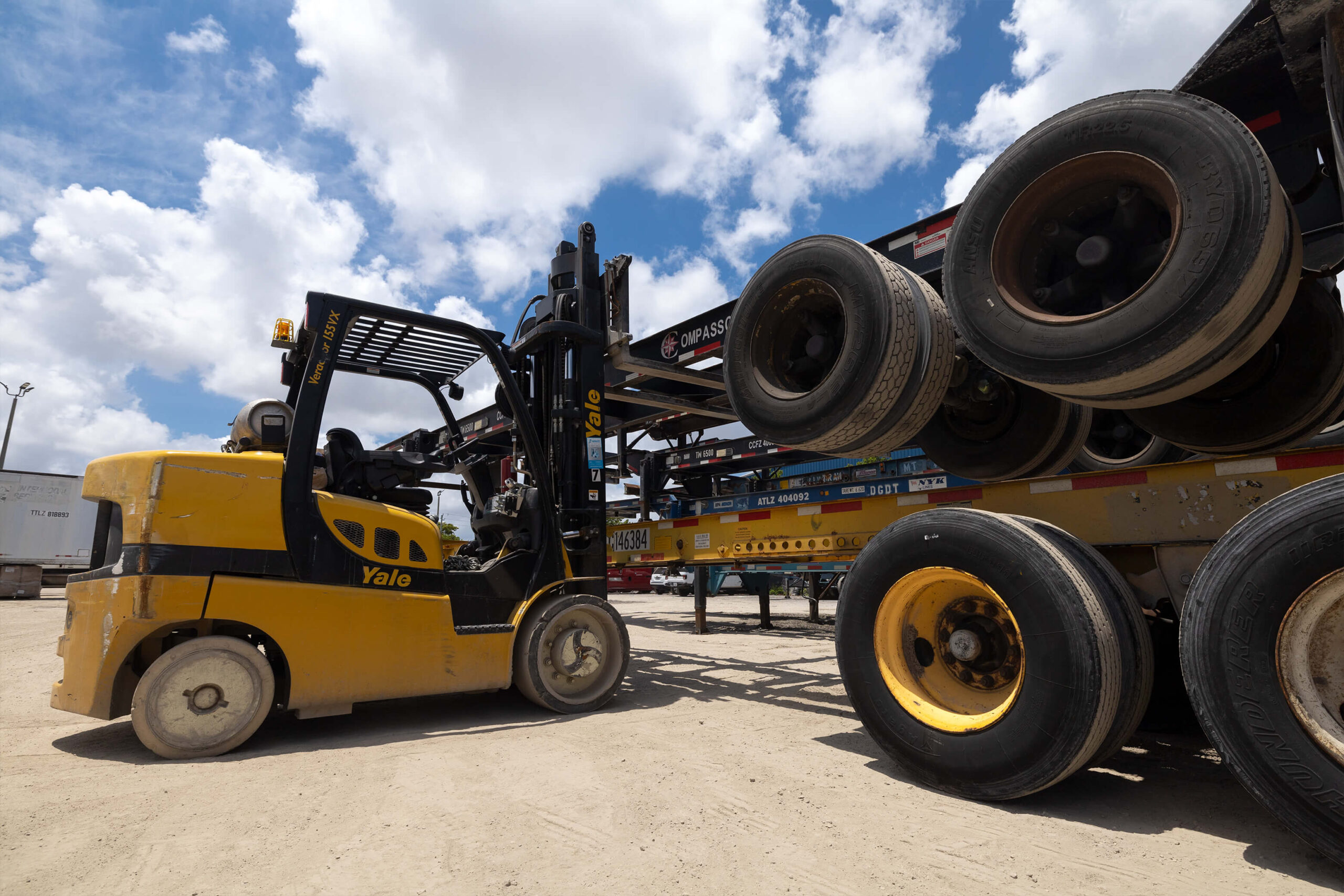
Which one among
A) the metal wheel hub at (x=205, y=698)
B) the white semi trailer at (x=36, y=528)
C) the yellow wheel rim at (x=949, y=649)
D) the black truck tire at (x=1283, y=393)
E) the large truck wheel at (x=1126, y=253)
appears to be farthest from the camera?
the white semi trailer at (x=36, y=528)

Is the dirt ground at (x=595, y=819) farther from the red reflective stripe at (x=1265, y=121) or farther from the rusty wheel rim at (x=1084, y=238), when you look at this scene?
the red reflective stripe at (x=1265, y=121)

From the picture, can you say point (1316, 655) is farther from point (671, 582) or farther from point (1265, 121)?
point (671, 582)

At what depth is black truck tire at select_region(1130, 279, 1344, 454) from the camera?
3.71 meters

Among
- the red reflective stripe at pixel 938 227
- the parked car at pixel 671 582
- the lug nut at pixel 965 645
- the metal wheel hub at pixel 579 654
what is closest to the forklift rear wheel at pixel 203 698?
the metal wheel hub at pixel 579 654

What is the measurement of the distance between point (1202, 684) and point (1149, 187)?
79.2 inches

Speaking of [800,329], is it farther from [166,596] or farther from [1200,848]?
[166,596]

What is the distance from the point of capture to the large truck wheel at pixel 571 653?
17.9 ft

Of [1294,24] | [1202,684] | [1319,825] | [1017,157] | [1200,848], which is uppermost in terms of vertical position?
[1294,24]

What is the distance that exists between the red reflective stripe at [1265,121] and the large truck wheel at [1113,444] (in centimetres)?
276

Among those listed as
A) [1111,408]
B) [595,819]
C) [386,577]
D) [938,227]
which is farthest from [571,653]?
[938,227]

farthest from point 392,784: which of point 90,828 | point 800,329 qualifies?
point 800,329

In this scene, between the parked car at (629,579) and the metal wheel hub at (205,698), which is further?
the parked car at (629,579)

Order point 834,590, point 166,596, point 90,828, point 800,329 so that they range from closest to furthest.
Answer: point 90,828, point 166,596, point 800,329, point 834,590

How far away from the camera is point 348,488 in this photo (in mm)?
5160
